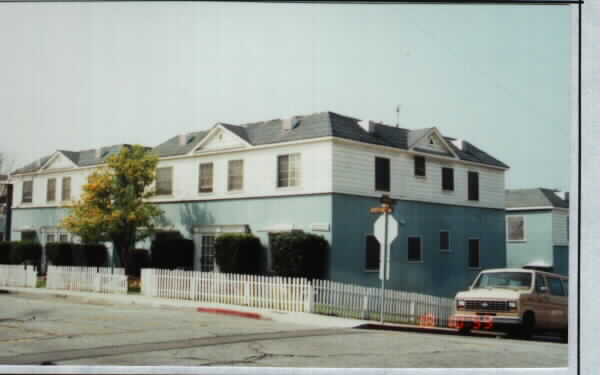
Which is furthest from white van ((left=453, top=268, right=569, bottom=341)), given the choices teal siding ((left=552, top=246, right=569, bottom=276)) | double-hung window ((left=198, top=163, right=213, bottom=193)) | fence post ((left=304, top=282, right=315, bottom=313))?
double-hung window ((left=198, top=163, right=213, bottom=193))

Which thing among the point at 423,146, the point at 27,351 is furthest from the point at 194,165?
the point at 27,351

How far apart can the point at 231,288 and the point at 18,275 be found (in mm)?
6326

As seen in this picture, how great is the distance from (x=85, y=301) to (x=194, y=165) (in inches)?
194

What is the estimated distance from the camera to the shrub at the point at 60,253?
68.4 ft

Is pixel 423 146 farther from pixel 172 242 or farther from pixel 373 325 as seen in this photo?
pixel 172 242

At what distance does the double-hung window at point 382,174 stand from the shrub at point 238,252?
3.75 metres

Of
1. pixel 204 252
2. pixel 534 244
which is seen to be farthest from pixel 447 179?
pixel 204 252

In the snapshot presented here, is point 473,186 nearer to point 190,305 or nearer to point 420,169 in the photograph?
point 420,169

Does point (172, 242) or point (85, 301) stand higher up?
point (172, 242)

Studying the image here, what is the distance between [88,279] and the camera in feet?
68.2

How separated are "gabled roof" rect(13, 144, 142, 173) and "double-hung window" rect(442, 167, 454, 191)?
332 inches

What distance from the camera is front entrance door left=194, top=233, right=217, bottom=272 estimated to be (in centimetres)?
1961

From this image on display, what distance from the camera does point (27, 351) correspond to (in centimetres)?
1080

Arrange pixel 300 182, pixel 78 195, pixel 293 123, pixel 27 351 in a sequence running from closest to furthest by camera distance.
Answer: pixel 27 351 → pixel 293 123 → pixel 300 182 → pixel 78 195
